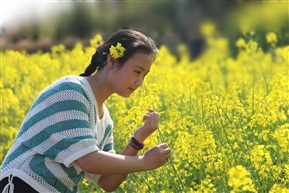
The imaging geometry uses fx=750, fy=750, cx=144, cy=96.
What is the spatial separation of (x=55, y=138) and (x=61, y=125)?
0.18ft

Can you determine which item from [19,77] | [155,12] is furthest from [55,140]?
[155,12]

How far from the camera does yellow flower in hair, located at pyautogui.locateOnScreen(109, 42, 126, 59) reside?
9.66 ft

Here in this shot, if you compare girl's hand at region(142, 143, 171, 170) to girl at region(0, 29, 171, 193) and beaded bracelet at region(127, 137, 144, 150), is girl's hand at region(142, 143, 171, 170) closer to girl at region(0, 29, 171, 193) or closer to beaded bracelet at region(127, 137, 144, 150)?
girl at region(0, 29, 171, 193)

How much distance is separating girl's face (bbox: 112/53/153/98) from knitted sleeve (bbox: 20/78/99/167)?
0.16 m

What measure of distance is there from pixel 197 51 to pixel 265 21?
1.37 metres

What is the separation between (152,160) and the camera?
2816 millimetres

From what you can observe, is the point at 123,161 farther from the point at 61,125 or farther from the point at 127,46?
the point at 127,46

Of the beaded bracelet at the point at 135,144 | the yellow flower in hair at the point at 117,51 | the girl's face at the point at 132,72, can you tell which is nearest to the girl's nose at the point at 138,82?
the girl's face at the point at 132,72

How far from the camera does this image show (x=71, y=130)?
2920 millimetres

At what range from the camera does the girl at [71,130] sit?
2894mm

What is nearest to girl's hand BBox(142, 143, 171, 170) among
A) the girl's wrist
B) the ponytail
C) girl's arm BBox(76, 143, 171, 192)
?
girl's arm BBox(76, 143, 171, 192)

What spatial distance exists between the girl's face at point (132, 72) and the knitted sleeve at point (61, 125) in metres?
0.16

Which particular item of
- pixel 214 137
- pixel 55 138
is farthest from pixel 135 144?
pixel 214 137

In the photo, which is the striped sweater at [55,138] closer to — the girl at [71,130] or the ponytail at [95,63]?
the girl at [71,130]
